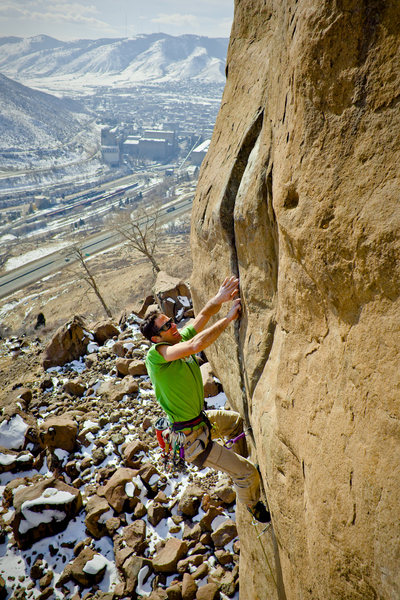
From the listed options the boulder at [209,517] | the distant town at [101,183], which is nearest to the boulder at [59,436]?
the boulder at [209,517]

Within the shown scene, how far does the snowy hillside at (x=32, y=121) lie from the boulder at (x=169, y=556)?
14886 centimetres

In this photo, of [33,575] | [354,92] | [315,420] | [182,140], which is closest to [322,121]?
[354,92]

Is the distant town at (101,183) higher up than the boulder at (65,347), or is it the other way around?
the boulder at (65,347)

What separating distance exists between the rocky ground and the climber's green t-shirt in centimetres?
178

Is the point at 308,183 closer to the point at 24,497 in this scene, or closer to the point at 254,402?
the point at 254,402

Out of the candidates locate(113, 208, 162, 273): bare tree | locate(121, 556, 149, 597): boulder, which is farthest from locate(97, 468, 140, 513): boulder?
locate(113, 208, 162, 273): bare tree

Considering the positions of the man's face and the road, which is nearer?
the man's face

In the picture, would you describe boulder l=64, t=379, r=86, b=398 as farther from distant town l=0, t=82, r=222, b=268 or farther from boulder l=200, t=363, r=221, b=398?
distant town l=0, t=82, r=222, b=268

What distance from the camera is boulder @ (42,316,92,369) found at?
11.7 metres

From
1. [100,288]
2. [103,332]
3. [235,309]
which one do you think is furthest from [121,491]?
[100,288]

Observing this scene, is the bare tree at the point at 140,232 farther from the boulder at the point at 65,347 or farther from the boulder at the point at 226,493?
the boulder at the point at 226,493

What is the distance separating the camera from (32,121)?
472 ft

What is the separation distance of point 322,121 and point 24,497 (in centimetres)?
750

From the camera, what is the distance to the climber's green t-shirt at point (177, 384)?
4.39 metres
